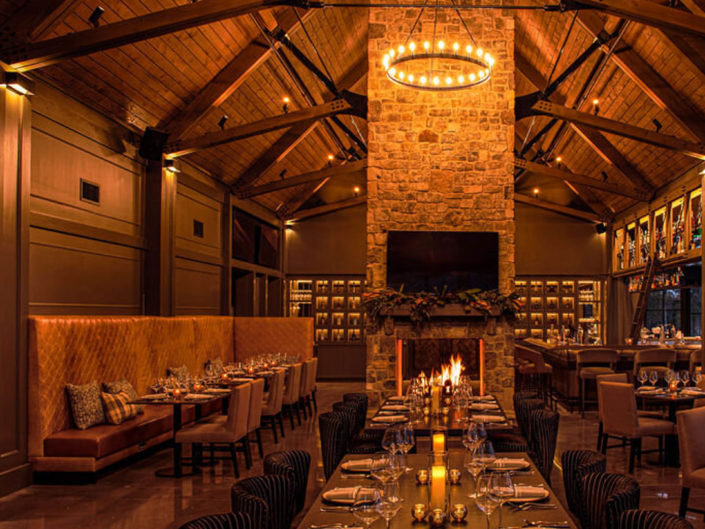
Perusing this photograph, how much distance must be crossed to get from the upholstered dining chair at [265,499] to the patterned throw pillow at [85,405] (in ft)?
13.5

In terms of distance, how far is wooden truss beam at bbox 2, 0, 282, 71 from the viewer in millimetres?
6195

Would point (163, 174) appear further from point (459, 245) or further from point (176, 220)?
point (459, 245)

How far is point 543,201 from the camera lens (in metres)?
17.5

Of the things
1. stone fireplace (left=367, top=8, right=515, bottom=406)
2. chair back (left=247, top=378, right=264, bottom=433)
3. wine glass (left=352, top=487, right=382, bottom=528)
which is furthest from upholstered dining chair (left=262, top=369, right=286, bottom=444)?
wine glass (left=352, top=487, right=382, bottom=528)

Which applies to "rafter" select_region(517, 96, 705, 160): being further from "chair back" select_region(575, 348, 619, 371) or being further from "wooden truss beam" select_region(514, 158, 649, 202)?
"wooden truss beam" select_region(514, 158, 649, 202)

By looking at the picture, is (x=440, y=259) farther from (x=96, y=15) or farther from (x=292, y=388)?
(x=96, y=15)

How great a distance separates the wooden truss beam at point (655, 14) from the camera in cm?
648

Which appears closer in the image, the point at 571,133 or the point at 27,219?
the point at 27,219

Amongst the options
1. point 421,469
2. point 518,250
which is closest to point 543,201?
point 518,250

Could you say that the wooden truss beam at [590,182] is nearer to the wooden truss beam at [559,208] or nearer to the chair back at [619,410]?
the wooden truss beam at [559,208]

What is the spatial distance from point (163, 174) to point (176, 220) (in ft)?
4.04

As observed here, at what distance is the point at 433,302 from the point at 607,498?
5.76m

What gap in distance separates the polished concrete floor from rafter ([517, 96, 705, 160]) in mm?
4713

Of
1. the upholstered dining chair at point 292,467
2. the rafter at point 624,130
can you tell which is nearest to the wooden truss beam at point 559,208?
the rafter at point 624,130
